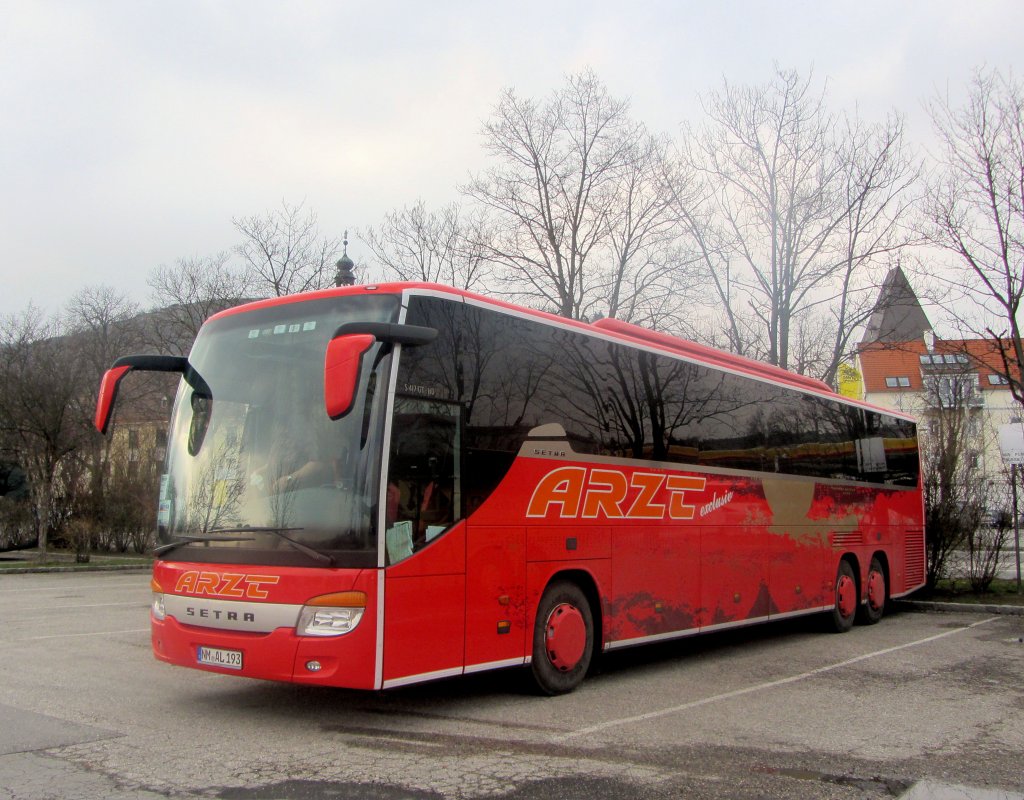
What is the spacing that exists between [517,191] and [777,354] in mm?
8941

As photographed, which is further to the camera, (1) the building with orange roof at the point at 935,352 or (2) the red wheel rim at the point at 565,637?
(1) the building with orange roof at the point at 935,352

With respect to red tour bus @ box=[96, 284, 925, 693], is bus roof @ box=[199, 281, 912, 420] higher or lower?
higher

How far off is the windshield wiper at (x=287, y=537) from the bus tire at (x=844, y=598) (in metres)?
9.54

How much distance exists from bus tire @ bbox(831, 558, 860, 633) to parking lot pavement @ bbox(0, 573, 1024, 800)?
106 inches

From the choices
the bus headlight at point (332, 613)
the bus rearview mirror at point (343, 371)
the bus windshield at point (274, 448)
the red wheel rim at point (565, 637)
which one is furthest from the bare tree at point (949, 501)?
the bus rearview mirror at point (343, 371)

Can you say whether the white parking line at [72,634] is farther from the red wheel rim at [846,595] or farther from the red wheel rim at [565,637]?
the red wheel rim at [846,595]

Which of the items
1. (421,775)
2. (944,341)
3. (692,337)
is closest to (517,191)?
(692,337)

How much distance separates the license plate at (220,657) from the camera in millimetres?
6855

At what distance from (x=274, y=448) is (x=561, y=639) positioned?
316 centimetres

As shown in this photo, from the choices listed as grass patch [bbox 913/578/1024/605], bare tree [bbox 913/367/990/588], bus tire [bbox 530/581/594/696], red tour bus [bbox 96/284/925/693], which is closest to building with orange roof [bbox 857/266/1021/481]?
bare tree [bbox 913/367/990/588]

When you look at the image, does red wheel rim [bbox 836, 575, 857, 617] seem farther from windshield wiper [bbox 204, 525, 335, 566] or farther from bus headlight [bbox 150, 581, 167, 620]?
bus headlight [bbox 150, 581, 167, 620]

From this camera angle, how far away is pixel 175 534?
24.7 feet

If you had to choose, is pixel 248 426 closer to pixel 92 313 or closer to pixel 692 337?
pixel 692 337

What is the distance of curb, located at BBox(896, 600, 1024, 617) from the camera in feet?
53.3
